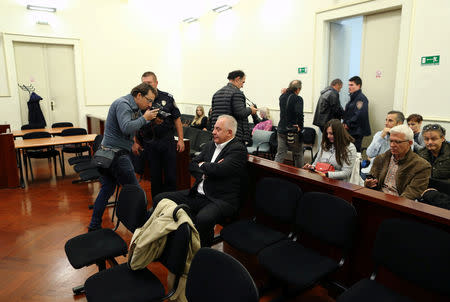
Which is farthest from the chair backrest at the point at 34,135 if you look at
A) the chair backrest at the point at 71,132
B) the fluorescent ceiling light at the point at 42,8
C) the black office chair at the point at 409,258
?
the black office chair at the point at 409,258

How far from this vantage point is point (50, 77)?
838cm

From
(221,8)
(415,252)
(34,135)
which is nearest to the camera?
(415,252)

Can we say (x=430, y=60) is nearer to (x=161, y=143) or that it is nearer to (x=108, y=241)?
(x=161, y=143)

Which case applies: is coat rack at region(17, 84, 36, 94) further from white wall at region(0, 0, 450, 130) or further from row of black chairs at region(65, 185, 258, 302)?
row of black chairs at region(65, 185, 258, 302)

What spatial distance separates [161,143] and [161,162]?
229 millimetres

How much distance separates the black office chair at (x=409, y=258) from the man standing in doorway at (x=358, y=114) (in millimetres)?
3555

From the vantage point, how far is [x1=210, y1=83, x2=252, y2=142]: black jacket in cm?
387

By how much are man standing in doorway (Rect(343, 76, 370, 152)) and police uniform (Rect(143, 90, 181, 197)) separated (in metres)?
3.00

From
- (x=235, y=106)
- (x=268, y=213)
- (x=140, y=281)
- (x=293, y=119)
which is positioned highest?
(x=235, y=106)

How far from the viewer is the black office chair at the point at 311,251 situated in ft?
6.23

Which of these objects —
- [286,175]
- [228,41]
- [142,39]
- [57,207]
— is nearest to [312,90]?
[228,41]

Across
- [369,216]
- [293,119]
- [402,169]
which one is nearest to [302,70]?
[293,119]

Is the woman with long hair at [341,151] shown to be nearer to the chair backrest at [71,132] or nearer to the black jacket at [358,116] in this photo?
the black jacket at [358,116]

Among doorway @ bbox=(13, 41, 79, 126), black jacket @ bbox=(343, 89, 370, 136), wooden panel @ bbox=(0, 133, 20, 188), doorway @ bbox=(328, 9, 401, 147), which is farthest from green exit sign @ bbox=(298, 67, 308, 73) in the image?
doorway @ bbox=(13, 41, 79, 126)
